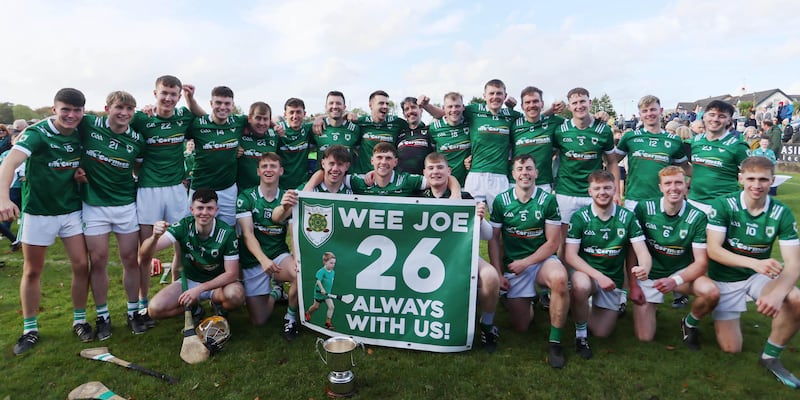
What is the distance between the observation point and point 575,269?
4.48 meters

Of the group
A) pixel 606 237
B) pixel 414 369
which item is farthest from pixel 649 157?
pixel 414 369

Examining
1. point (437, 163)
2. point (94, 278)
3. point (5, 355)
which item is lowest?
point (5, 355)

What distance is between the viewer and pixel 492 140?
580cm

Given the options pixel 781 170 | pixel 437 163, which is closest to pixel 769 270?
pixel 437 163

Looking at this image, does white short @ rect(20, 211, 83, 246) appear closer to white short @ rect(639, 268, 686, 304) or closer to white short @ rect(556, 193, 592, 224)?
white short @ rect(556, 193, 592, 224)

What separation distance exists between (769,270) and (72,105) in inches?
240

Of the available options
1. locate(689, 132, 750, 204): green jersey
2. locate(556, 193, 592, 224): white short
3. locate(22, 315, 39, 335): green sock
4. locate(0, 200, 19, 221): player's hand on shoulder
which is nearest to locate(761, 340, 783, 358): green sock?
locate(689, 132, 750, 204): green jersey

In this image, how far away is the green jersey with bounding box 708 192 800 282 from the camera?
3.97 meters

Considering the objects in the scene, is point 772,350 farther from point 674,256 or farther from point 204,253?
point 204,253

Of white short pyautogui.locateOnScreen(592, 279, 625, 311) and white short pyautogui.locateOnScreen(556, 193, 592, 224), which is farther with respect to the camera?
white short pyautogui.locateOnScreen(556, 193, 592, 224)

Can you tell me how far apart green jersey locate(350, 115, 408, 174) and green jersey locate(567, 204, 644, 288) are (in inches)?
108

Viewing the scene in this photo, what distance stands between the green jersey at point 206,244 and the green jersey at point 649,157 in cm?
461

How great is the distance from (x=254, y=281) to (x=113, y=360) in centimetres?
139

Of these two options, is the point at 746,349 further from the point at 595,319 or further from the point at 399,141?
the point at 399,141
